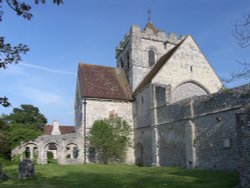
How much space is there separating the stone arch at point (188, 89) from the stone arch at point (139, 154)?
19.7ft

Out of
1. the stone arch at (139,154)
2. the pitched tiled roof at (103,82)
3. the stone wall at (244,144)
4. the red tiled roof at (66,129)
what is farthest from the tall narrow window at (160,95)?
the red tiled roof at (66,129)

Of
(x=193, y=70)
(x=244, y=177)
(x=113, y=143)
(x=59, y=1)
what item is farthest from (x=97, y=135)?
(x=59, y=1)

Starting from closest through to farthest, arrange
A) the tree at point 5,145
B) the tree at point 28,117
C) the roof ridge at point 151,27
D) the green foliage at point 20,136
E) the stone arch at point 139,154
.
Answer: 1. the tree at point 5,145
2. the green foliage at point 20,136
3. the stone arch at point 139,154
4. the roof ridge at point 151,27
5. the tree at point 28,117

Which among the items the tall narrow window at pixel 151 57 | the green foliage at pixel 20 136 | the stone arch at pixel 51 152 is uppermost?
the tall narrow window at pixel 151 57

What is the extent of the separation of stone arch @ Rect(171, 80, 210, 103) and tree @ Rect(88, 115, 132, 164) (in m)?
5.62

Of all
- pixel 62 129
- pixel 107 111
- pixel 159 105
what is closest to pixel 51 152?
pixel 62 129

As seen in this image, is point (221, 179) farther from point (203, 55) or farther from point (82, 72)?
point (82, 72)

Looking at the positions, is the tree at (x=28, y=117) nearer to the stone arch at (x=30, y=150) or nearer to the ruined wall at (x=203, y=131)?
the stone arch at (x=30, y=150)

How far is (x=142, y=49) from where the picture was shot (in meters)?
34.9

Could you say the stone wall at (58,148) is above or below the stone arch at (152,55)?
below

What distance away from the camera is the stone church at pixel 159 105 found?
19.2 metres

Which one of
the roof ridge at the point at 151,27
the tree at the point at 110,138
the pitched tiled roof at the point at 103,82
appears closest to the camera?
the tree at the point at 110,138

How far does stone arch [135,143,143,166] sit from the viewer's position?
99.9ft

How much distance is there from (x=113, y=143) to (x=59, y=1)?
23.6 m
